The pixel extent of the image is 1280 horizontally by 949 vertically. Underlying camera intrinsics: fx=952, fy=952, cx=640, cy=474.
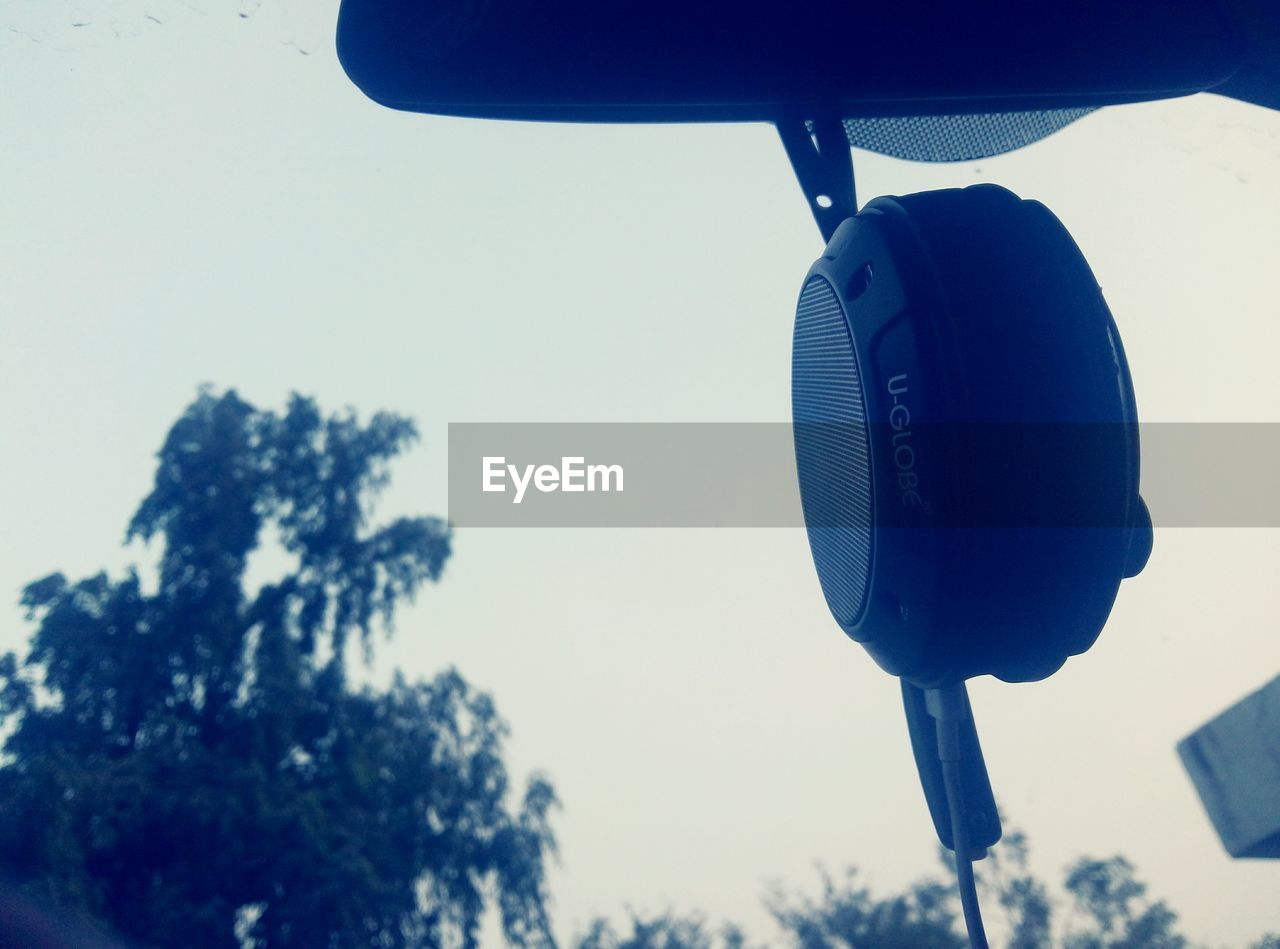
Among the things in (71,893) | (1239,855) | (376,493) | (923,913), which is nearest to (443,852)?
(71,893)

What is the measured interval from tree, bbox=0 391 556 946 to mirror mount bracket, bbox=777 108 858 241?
644cm

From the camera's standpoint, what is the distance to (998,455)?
2.25 ft

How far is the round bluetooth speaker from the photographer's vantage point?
0.69 metres

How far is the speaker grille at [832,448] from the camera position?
780 mm

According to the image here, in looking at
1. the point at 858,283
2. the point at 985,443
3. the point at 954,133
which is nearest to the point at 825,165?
the point at 954,133

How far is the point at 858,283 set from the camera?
81 cm

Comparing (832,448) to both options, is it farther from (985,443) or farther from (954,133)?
(954,133)

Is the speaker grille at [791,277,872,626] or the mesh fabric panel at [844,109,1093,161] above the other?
the mesh fabric panel at [844,109,1093,161]

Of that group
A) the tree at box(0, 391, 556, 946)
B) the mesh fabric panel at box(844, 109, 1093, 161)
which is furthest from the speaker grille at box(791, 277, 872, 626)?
the tree at box(0, 391, 556, 946)

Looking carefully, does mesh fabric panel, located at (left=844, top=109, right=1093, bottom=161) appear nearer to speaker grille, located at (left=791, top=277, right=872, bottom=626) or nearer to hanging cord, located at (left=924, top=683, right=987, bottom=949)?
speaker grille, located at (left=791, top=277, right=872, bottom=626)

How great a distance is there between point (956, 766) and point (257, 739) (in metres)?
8.41

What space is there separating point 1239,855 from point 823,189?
3.52ft

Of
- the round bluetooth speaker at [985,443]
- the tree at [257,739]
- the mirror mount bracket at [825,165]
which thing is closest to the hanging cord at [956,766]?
the round bluetooth speaker at [985,443]

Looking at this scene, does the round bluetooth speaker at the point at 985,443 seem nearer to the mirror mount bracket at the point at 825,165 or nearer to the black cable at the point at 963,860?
the black cable at the point at 963,860
